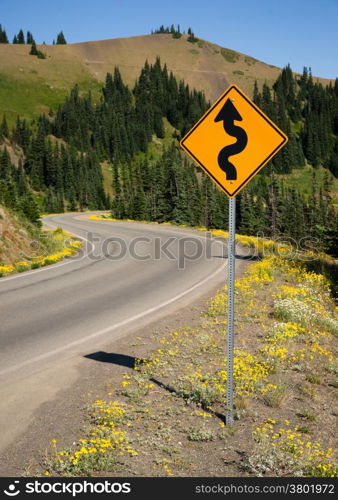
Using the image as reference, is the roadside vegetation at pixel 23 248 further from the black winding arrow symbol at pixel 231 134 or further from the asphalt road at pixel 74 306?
the black winding arrow symbol at pixel 231 134

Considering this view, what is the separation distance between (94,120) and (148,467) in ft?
631

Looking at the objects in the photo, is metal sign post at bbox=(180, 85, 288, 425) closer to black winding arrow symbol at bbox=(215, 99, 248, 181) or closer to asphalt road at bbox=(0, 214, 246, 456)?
black winding arrow symbol at bbox=(215, 99, 248, 181)

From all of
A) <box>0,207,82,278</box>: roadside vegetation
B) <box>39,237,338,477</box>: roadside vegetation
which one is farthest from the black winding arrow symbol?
<box>0,207,82,278</box>: roadside vegetation

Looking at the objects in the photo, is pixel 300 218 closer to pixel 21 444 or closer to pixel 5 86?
pixel 21 444

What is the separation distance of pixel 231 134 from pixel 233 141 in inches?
3.5

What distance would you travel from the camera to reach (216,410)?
5160 millimetres

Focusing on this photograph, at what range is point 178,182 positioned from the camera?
6588 centimetres

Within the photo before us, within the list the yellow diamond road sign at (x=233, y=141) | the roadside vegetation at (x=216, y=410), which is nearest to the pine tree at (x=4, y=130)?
the roadside vegetation at (x=216, y=410)

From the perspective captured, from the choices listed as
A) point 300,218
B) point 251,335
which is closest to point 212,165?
point 251,335

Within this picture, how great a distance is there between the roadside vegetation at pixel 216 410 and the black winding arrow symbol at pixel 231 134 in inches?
118

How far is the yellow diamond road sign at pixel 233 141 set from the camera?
182 inches

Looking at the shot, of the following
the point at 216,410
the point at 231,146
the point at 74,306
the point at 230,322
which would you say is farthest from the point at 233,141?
the point at 74,306

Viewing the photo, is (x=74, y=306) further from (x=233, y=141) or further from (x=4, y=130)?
(x=4, y=130)
